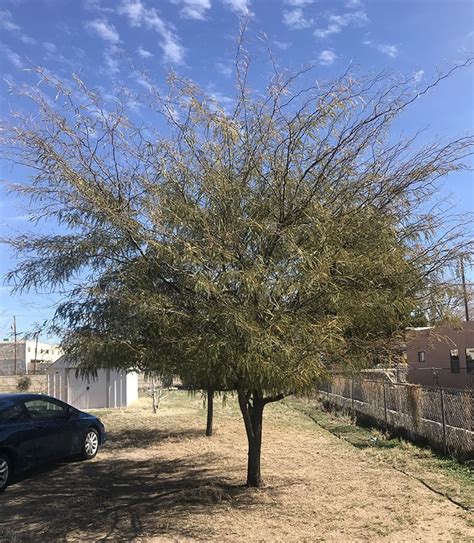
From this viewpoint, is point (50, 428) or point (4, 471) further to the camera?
point (50, 428)

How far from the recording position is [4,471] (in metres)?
9.20

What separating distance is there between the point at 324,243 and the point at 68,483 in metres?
6.22

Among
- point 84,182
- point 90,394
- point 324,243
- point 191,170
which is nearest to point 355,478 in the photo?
point 324,243

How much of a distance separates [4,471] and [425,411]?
25.6 feet

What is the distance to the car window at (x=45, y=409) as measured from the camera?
1079cm

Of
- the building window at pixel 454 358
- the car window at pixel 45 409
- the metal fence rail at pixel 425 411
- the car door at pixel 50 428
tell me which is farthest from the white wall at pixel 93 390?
the building window at pixel 454 358

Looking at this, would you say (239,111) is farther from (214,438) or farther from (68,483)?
(214,438)

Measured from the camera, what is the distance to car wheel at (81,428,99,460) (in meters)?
12.0

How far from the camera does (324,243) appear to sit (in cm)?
653

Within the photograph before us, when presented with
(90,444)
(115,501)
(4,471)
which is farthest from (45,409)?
(115,501)

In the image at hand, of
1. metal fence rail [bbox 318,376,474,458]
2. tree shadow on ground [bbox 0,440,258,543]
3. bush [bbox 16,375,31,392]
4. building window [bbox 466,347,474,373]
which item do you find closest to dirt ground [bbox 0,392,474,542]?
tree shadow on ground [bbox 0,440,258,543]

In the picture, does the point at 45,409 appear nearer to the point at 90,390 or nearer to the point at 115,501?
the point at 115,501

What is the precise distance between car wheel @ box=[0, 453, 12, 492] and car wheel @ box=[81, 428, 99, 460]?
103 inches

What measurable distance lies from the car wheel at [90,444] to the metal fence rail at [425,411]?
488 cm
